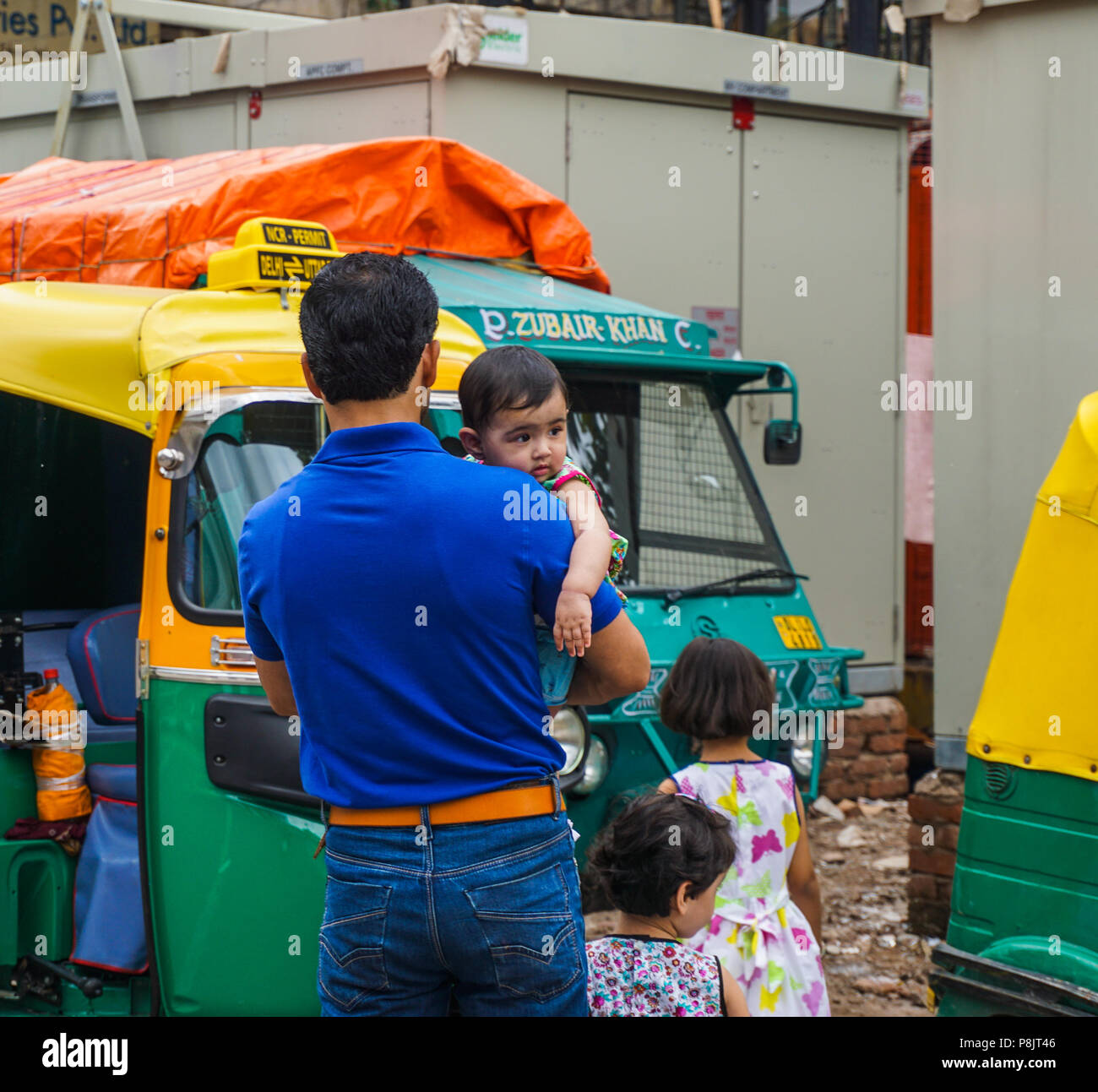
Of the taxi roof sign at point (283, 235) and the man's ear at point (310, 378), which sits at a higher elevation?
the taxi roof sign at point (283, 235)

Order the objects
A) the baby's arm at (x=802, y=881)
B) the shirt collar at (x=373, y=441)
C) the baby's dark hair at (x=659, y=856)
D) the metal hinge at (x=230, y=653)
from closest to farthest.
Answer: the shirt collar at (x=373, y=441) → the baby's dark hair at (x=659, y=856) → the baby's arm at (x=802, y=881) → the metal hinge at (x=230, y=653)

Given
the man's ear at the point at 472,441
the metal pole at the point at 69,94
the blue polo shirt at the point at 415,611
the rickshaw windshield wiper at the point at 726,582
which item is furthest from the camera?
the metal pole at the point at 69,94

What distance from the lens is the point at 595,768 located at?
461 cm

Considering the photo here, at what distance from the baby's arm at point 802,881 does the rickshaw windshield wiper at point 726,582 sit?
1.45 meters

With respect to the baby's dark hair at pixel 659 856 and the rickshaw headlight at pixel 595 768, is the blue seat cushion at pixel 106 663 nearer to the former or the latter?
the rickshaw headlight at pixel 595 768

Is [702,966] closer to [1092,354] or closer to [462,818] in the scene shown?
[462,818]

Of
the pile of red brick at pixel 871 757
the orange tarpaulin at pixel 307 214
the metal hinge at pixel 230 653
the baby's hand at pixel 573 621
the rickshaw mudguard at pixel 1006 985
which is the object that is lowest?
the pile of red brick at pixel 871 757

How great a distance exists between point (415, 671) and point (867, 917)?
500 centimetres

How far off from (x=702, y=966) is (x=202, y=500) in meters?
1.99

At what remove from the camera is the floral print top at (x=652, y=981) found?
2.57 metres

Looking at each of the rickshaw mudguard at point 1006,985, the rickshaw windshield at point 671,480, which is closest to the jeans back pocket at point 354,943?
the rickshaw mudguard at point 1006,985

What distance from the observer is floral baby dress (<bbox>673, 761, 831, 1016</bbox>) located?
11.4 feet

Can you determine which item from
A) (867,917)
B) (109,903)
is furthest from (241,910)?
(867,917)

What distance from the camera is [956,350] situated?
5.78m
